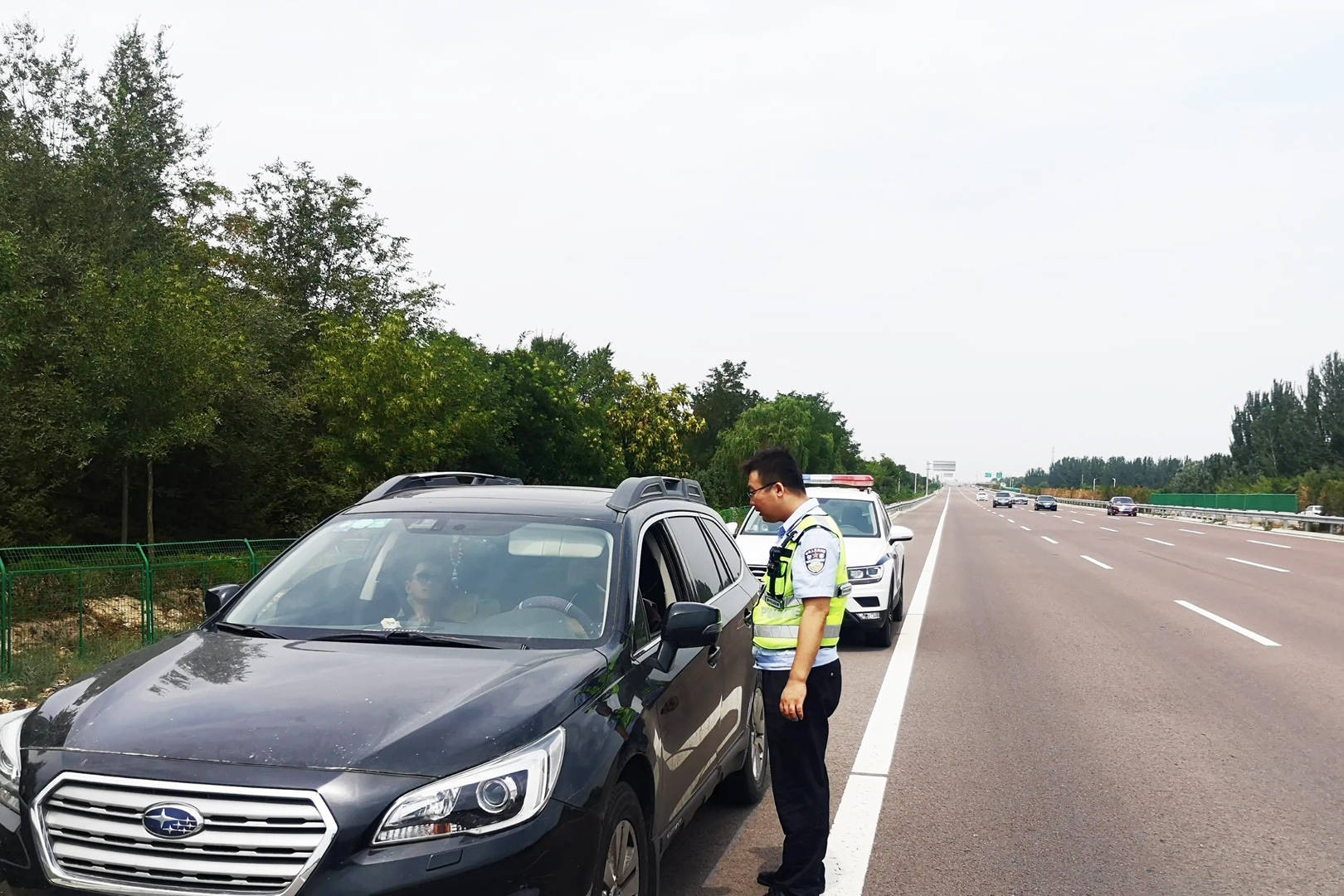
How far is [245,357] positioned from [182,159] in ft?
29.7

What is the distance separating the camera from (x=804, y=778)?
447 cm

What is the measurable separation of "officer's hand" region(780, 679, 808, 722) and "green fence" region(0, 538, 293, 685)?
7535 millimetres

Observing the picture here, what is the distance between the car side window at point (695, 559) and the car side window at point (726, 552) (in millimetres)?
123

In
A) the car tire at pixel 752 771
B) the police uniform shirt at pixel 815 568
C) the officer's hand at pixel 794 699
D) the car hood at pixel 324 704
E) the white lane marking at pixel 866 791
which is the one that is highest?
the police uniform shirt at pixel 815 568

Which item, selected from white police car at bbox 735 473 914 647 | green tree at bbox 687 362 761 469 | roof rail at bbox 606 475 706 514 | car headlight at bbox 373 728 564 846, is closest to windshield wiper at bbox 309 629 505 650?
car headlight at bbox 373 728 564 846

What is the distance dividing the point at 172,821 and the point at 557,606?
1.65 meters

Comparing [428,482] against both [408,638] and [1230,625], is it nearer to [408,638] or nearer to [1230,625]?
[408,638]

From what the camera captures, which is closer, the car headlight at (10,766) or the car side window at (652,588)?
the car headlight at (10,766)

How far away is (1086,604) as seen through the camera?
15.9 meters

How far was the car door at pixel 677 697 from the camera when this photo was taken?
411cm

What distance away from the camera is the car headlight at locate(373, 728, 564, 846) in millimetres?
2945

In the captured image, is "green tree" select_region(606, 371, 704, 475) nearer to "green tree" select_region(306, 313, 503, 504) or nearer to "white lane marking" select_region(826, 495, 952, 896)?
"green tree" select_region(306, 313, 503, 504)

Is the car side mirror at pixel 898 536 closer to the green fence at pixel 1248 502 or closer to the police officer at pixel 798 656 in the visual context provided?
the police officer at pixel 798 656

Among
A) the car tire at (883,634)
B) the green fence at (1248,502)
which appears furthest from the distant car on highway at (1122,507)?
the car tire at (883,634)
